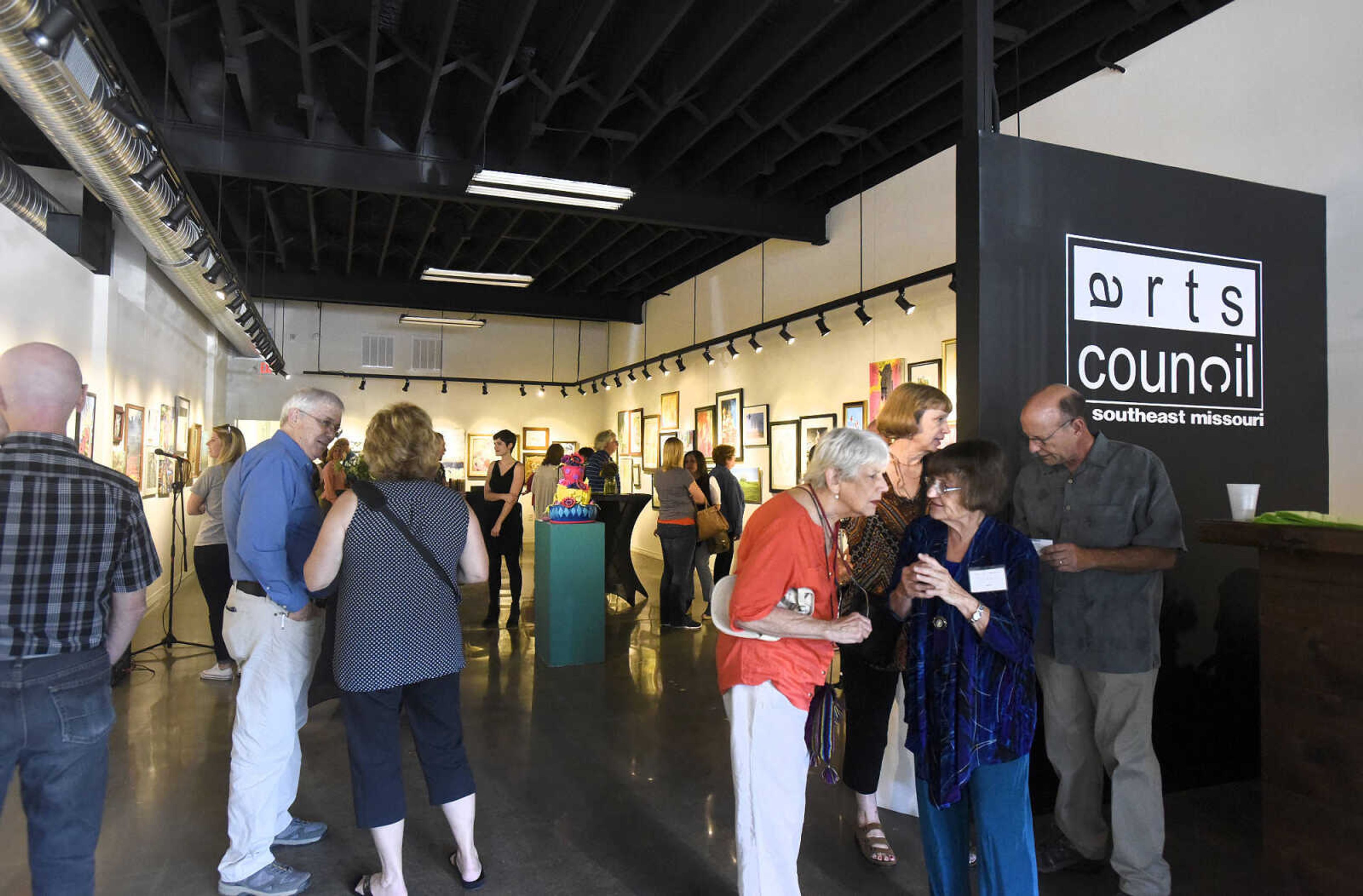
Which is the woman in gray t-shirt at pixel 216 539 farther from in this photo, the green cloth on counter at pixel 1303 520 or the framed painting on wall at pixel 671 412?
the framed painting on wall at pixel 671 412

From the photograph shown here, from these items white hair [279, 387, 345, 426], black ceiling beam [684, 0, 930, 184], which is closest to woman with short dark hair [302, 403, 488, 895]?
white hair [279, 387, 345, 426]

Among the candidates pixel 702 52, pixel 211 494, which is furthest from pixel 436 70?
pixel 211 494

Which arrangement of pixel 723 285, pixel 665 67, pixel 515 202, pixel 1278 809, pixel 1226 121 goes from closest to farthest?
pixel 1278 809 < pixel 1226 121 < pixel 665 67 < pixel 515 202 < pixel 723 285

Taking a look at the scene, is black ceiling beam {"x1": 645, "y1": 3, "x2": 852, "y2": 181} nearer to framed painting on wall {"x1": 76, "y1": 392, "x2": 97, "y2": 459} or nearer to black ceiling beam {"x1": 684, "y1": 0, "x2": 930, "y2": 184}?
black ceiling beam {"x1": 684, "y1": 0, "x2": 930, "y2": 184}

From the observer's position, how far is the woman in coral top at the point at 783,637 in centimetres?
223

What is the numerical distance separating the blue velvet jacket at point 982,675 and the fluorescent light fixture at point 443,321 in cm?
1192

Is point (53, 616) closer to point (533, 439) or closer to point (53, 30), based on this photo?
point (53, 30)

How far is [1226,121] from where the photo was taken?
14.6 ft

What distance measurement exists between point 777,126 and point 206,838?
622 cm

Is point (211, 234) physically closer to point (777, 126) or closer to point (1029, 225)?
point (777, 126)

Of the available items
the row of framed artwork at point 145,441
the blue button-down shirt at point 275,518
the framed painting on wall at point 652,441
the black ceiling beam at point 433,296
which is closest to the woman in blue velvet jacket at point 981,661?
the blue button-down shirt at point 275,518

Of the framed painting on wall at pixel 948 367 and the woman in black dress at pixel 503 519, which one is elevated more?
the framed painting on wall at pixel 948 367

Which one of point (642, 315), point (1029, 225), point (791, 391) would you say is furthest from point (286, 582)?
point (642, 315)

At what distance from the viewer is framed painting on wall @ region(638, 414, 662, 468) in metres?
12.7
